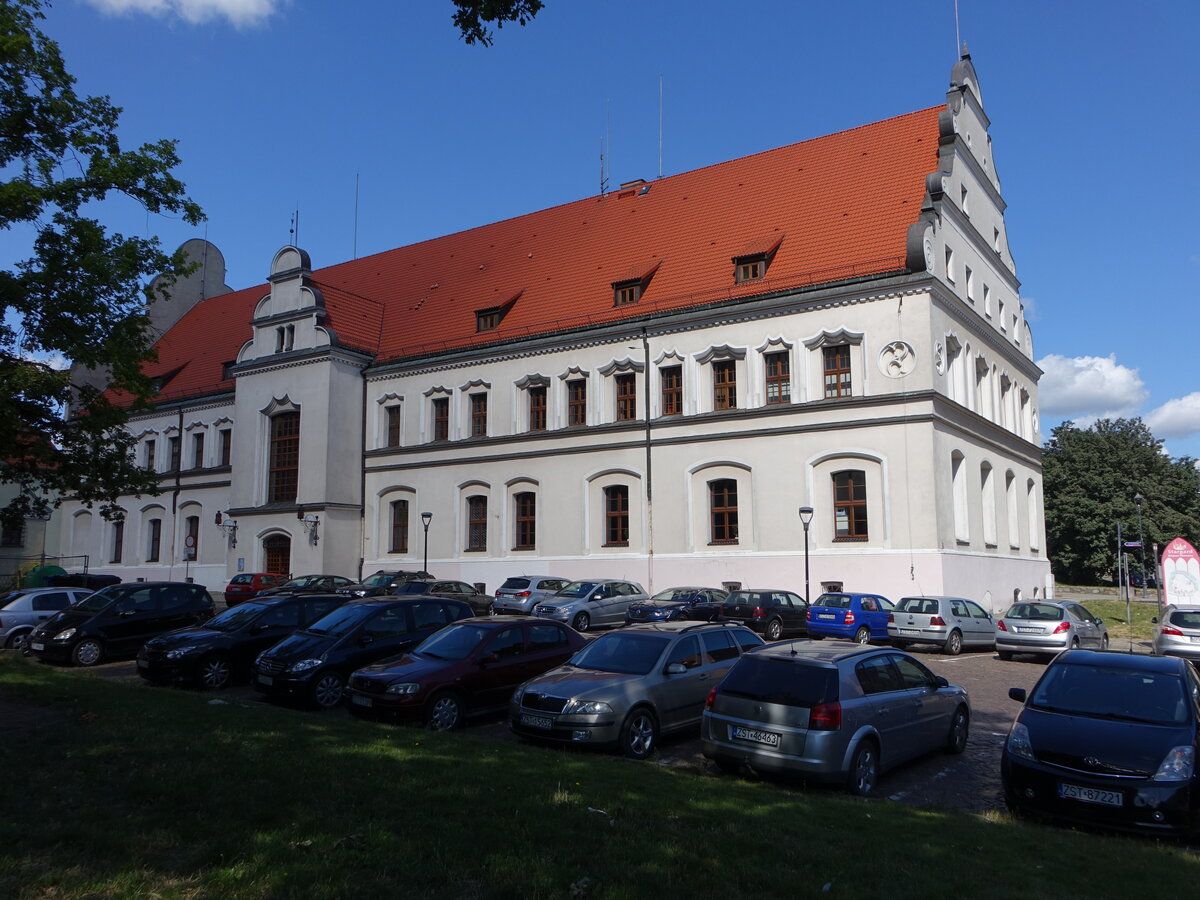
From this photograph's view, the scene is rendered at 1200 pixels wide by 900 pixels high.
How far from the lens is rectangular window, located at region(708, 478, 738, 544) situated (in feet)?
106

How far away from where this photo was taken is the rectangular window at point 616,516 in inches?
1373

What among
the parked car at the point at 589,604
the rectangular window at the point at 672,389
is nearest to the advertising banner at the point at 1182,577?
the parked car at the point at 589,604

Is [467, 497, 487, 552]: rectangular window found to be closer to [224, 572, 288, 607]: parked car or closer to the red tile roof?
the red tile roof

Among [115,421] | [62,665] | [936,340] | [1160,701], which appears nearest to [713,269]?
[936,340]

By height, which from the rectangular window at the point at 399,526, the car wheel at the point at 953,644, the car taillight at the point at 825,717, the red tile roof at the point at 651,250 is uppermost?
the red tile roof at the point at 651,250

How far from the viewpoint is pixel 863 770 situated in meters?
9.46

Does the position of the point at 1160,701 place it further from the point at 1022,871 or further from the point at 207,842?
the point at 207,842

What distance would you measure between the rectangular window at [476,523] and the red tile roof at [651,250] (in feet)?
22.6

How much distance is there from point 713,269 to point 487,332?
1050cm

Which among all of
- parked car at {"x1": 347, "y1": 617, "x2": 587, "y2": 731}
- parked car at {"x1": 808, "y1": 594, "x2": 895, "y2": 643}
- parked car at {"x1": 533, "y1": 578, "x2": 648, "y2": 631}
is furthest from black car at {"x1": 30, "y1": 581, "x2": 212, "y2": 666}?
parked car at {"x1": 808, "y1": 594, "x2": 895, "y2": 643}

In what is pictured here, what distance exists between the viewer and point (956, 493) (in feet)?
102

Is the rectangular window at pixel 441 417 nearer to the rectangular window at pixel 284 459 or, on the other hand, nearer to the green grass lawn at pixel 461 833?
the rectangular window at pixel 284 459

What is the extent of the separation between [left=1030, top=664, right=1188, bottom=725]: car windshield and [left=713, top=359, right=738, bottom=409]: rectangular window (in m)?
23.5

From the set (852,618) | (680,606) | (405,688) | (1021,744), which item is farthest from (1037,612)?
(405,688)
